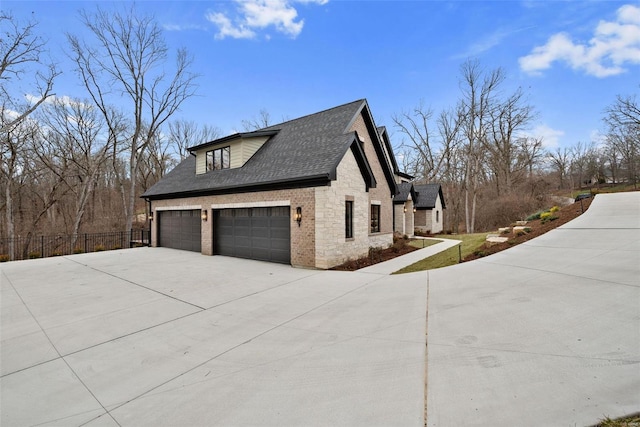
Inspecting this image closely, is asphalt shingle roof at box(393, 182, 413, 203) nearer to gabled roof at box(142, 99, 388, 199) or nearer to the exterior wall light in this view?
gabled roof at box(142, 99, 388, 199)

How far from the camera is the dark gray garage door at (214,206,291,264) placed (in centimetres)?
1112

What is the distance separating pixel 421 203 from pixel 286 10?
19485mm

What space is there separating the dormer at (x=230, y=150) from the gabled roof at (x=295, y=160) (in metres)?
0.14

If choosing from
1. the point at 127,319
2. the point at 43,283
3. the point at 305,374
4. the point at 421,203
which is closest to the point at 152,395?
the point at 305,374

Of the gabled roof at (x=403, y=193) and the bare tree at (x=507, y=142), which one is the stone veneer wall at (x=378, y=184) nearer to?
the gabled roof at (x=403, y=193)

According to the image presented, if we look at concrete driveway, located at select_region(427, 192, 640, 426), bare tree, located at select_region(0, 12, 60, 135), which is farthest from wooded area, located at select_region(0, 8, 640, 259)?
concrete driveway, located at select_region(427, 192, 640, 426)

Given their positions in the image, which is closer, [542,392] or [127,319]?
[542,392]

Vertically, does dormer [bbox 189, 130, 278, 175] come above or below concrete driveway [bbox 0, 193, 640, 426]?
above

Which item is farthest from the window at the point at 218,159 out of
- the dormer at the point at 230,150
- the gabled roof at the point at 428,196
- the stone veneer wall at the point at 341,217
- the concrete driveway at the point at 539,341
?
the gabled roof at the point at 428,196

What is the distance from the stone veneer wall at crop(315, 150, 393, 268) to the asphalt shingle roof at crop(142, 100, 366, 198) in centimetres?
72

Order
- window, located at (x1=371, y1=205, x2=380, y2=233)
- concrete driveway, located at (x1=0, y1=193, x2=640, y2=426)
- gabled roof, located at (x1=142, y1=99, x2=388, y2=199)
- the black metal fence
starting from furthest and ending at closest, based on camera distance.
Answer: the black metal fence, window, located at (x1=371, y1=205, x2=380, y2=233), gabled roof, located at (x1=142, y1=99, x2=388, y2=199), concrete driveway, located at (x1=0, y1=193, x2=640, y2=426)

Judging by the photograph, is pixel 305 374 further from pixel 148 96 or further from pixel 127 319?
pixel 148 96

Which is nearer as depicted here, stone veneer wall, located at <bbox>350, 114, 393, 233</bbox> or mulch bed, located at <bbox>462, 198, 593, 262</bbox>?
mulch bed, located at <bbox>462, 198, 593, 262</bbox>

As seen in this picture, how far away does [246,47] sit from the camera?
17.9 m
